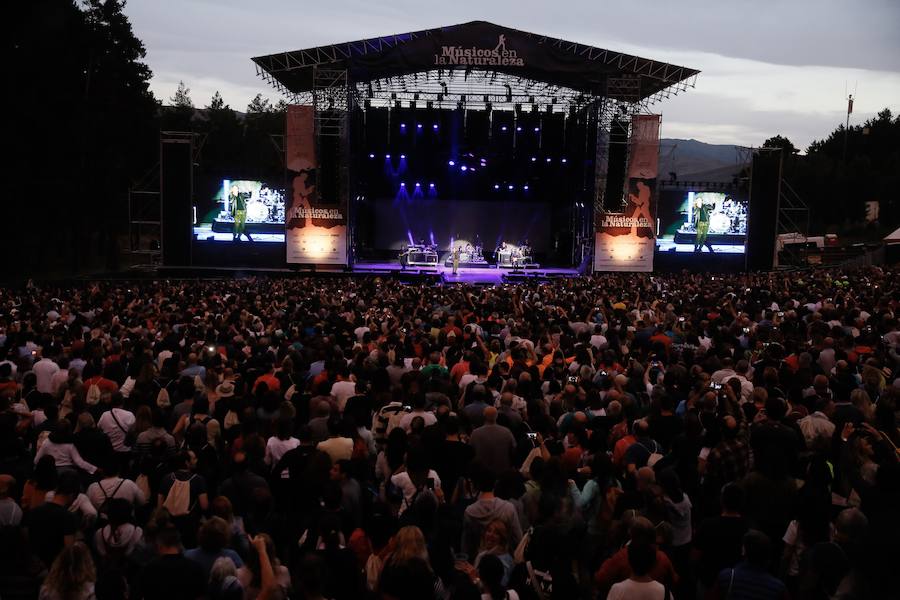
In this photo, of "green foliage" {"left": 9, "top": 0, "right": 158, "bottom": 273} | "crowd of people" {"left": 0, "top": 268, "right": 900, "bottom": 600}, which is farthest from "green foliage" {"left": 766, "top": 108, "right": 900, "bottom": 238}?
"crowd of people" {"left": 0, "top": 268, "right": 900, "bottom": 600}

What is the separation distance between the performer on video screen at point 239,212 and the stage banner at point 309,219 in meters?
3.32

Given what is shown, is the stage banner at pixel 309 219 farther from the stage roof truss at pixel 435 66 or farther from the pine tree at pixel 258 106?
the pine tree at pixel 258 106

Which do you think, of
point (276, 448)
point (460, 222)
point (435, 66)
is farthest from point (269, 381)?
point (460, 222)

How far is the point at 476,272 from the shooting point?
32656 millimetres

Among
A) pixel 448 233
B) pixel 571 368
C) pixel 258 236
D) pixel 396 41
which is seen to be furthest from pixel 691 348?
pixel 448 233

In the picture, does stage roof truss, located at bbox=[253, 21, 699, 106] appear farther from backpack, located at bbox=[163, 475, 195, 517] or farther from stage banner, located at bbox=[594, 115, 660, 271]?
backpack, located at bbox=[163, 475, 195, 517]

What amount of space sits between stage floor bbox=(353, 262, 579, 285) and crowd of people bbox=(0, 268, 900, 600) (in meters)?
19.2

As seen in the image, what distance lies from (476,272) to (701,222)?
355 inches

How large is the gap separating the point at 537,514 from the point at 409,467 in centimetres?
89

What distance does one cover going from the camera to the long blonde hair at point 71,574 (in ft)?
13.0

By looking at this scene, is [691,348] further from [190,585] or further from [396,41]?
[396,41]

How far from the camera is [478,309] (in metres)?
14.6

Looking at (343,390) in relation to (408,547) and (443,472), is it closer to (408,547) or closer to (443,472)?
(443,472)

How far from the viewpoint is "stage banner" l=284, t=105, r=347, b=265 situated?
98.0 feet
